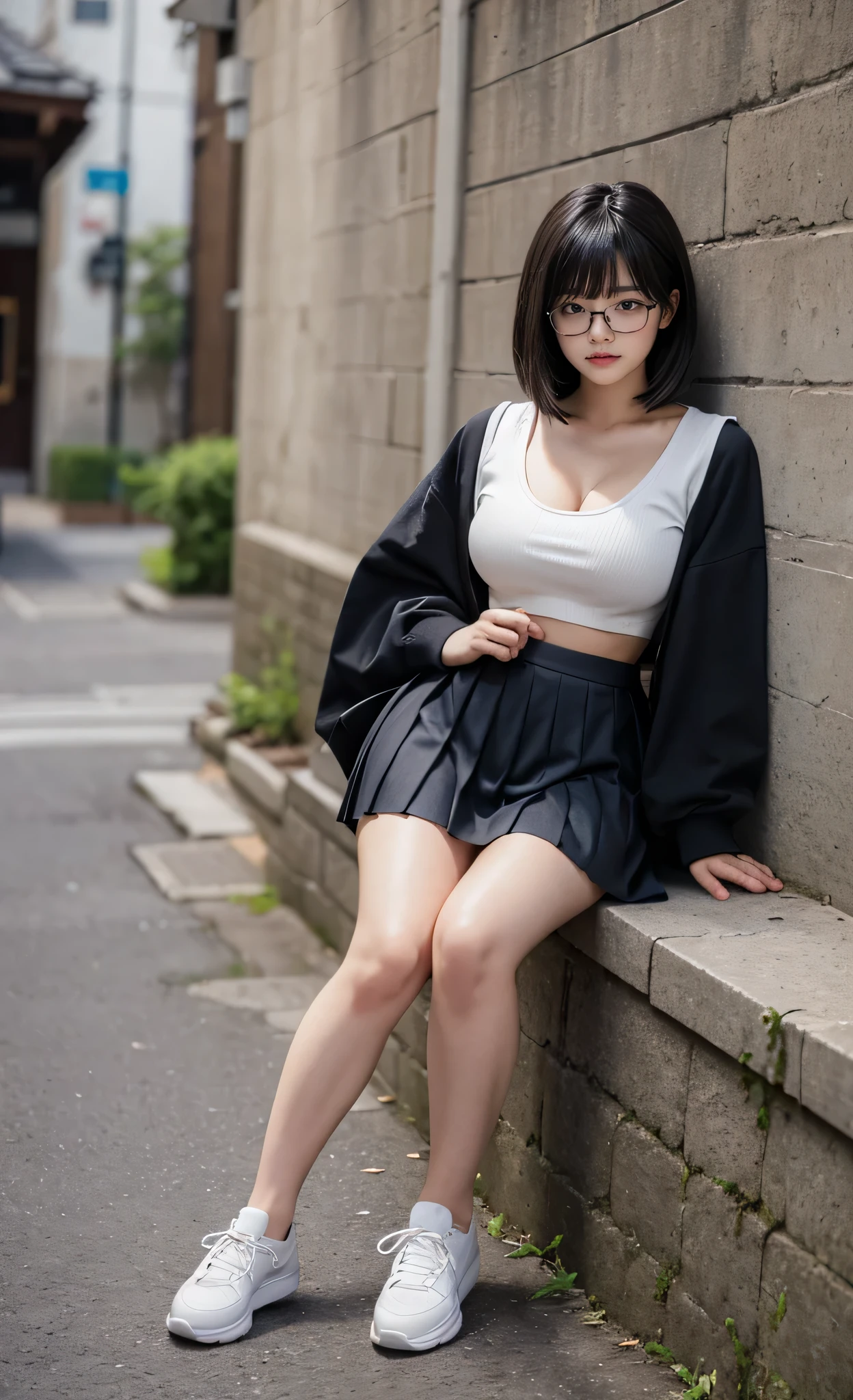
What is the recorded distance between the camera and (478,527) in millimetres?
2951

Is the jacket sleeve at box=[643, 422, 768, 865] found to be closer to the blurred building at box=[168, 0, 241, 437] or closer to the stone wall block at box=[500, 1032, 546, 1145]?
the stone wall block at box=[500, 1032, 546, 1145]

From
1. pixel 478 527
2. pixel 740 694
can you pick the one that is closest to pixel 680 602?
pixel 740 694

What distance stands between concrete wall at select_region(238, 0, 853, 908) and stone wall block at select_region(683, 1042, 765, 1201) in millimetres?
429

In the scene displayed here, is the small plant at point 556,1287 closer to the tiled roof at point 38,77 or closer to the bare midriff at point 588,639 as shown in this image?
the bare midriff at point 588,639

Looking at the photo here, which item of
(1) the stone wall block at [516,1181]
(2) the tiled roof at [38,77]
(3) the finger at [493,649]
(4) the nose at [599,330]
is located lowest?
(1) the stone wall block at [516,1181]

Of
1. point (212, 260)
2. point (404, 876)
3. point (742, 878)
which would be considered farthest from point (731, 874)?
point (212, 260)

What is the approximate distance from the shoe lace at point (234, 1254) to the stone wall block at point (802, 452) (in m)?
1.52

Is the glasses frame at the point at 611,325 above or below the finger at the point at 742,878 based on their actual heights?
above

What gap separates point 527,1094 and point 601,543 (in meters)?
1.08

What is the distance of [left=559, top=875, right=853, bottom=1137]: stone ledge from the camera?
2.12 metres

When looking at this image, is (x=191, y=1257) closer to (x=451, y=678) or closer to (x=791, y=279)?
(x=451, y=678)

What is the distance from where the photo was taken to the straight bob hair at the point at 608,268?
277 cm

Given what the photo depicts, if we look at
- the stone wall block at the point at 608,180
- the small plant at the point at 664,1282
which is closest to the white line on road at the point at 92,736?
the stone wall block at the point at 608,180

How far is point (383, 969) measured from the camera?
2662 mm
